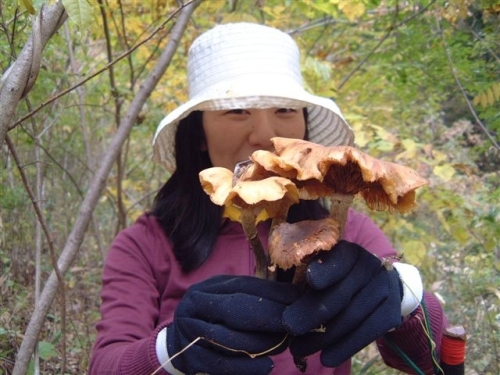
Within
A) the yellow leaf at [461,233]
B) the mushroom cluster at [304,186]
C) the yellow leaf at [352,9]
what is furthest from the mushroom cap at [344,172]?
the yellow leaf at [352,9]

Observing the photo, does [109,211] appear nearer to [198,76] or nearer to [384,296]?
[198,76]

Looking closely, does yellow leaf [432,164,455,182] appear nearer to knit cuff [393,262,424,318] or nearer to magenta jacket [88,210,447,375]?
magenta jacket [88,210,447,375]

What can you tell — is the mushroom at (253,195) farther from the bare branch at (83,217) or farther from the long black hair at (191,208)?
the bare branch at (83,217)

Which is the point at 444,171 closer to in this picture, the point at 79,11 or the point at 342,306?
the point at 342,306

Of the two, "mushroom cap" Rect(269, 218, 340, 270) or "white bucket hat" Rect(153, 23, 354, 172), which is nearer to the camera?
"mushroom cap" Rect(269, 218, 340, 270)

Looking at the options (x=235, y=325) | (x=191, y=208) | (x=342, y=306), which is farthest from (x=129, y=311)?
(x=342, y=306)

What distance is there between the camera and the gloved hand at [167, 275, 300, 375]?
1264mm

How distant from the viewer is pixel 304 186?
4.10 ft

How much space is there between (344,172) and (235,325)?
0.44m

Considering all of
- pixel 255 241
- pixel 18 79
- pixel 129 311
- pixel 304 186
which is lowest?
pixel 129 311

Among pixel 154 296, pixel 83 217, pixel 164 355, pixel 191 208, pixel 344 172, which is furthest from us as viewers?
pixel 83 217

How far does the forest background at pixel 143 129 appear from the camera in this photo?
209 cm

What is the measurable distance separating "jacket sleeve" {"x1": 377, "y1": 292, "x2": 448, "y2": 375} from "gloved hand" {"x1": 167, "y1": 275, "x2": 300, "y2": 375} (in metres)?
0.45

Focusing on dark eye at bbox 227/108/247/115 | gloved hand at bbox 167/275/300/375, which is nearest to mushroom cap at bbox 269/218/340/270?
gloved hand at bbox 167/275/300/375
